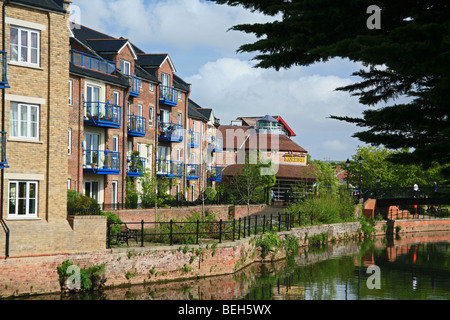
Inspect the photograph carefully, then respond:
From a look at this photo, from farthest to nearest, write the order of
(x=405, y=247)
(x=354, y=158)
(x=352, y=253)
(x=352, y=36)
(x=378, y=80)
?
(x=354, y=158) → (x=405, y=247) → (x=352, y=253) → (x=378, y=80) → (x=352, y=36)

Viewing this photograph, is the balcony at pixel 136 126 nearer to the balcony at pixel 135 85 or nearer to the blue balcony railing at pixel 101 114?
the balcony at pixel 135 85

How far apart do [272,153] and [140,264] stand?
47.4m

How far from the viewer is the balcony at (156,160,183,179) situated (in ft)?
133

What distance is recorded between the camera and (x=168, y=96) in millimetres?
42781

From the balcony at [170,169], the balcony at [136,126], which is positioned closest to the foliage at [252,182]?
the balcony at [170,169]

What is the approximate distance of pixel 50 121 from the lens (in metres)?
19.4

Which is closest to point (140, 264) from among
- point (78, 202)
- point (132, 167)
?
point (78, 202)

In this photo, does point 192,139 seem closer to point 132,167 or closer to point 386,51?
point 132,167

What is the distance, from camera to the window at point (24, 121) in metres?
18.9

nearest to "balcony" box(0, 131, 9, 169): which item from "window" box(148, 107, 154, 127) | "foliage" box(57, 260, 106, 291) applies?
"foliage" box(57, 260, 106, 291)

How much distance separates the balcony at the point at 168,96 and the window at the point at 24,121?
2285 centimetres

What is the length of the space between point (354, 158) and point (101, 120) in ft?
146

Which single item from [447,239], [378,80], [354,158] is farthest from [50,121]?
[354,158]

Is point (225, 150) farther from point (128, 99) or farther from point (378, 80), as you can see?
point (378, 80)
